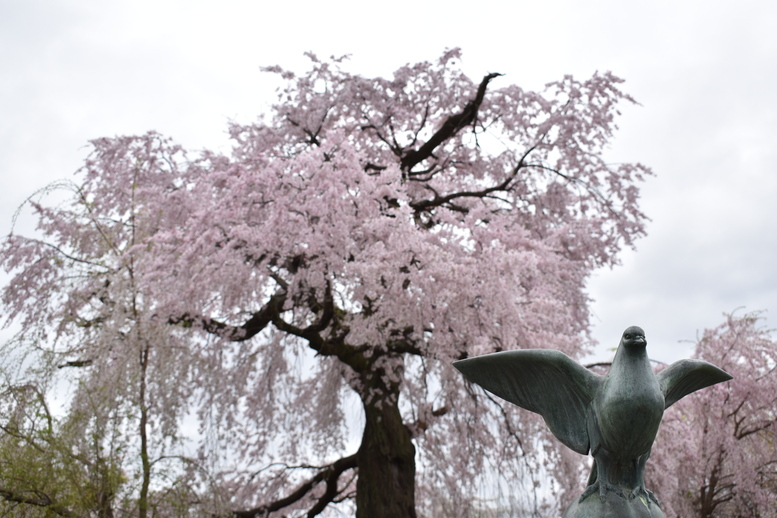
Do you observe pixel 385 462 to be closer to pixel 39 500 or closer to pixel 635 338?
pixel 39 500

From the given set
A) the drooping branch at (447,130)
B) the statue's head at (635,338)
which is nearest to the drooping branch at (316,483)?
the drooping branch at (447,130)

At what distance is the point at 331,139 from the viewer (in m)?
7.73

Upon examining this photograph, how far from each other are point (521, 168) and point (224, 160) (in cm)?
431

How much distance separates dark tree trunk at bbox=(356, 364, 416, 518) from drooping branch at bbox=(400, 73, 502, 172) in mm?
3089

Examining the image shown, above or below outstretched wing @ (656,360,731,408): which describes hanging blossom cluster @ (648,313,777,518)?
above

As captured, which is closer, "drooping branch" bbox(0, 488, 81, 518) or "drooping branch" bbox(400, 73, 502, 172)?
"drooping branch" bbox(0, 488, 81, 518)

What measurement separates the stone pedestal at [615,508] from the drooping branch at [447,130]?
6.52m

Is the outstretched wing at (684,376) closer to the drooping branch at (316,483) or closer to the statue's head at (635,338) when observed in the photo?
the statue's head at (635,338)

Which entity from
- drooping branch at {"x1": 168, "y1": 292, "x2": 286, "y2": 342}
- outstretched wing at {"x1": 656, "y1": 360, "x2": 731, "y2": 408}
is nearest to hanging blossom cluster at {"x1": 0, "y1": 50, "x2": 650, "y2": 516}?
drooping branch at {"x1": 168, "y1": 292, "x2": 286, "y2": 342}

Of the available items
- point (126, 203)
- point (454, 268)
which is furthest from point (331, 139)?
point (126, 203)

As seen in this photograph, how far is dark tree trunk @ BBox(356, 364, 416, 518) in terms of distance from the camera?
7996 mm

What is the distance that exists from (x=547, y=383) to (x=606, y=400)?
1.19 feet

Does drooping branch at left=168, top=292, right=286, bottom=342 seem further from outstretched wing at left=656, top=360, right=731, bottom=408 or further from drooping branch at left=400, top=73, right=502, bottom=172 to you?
outstretched wing at left=656, top=360, right=731, bottom=408

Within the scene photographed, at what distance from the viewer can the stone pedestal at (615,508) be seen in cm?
312
